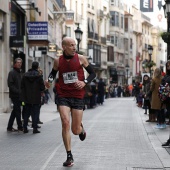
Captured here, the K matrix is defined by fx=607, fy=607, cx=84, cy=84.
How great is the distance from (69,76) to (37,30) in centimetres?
2282

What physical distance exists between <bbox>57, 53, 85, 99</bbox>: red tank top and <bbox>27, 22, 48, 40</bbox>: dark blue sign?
21726 mm

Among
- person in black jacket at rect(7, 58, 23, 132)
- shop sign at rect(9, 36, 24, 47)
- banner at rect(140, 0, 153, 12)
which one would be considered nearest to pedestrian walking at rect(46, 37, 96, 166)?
person in black jacket at rect(7, 58, 23, 132)

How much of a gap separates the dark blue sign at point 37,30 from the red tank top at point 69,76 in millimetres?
21726

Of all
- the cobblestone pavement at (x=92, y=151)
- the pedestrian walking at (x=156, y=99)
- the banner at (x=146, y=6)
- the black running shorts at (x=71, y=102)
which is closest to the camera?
the cobblestone pavement at (x=92, y=151)

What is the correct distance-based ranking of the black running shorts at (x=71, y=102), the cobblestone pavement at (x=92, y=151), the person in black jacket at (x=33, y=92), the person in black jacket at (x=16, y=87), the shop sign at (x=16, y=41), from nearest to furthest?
1. the cobblestone pavement at (x=92, y=151)
2. the black running shorts at (x=71, y=102)
3. the person in black jacket at (x=33, y=92)
4. the person in black jacket at (x=16, y=87)
5. the shop sign at (x=16, y=41)

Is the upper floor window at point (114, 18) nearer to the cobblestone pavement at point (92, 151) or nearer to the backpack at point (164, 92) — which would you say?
the cobblestone pavement at point (92, 151)

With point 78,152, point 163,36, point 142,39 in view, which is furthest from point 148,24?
point 78,152

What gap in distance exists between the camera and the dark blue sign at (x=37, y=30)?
3108 cm

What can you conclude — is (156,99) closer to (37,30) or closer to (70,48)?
(70,48)

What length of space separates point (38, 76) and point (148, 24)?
359 ft

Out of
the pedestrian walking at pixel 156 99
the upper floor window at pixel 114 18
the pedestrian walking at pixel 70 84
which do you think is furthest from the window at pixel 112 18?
the pedestrian walking at pixel 70 84

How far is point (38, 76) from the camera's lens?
49.4 feet

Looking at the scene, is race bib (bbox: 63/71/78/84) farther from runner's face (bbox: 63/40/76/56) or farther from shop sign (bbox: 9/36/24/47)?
shop sign (bbox: 9/36/24/47)

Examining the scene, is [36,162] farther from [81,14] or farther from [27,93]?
[81,14]
